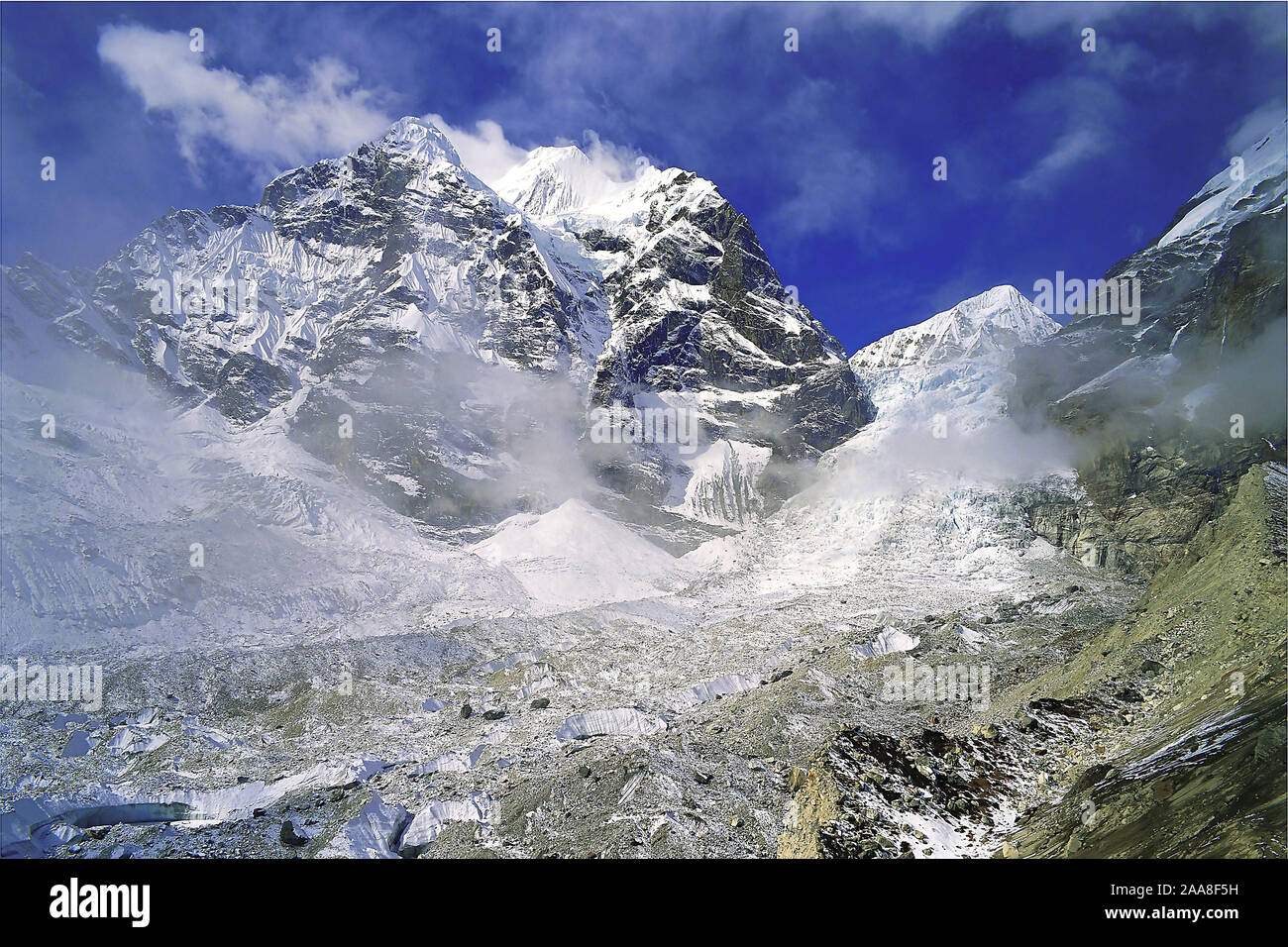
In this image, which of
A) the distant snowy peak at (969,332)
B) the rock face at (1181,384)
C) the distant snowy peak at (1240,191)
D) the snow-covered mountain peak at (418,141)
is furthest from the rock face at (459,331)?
the distant snowy peak at (1240,191)

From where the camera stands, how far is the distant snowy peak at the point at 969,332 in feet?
512

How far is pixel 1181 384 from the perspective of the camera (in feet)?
227

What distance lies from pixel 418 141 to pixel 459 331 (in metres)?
73.4

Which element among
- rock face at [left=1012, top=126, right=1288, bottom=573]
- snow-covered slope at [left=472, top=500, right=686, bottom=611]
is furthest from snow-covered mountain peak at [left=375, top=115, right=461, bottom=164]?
rock face at [left=1012, top=126, right=1288, bottom=573]

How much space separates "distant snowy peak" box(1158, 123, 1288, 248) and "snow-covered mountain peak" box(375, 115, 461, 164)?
15200cm

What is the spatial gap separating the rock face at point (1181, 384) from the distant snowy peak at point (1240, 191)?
9.3 inches

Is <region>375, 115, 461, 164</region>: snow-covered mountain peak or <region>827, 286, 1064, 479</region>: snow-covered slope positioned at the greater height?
<region>375, 115, 461, 164</region>: snow-covered mountain peak

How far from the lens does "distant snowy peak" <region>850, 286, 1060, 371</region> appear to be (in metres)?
156

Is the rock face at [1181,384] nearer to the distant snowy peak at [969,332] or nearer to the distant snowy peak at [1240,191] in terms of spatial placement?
the distant snowy peak at [1240,191]

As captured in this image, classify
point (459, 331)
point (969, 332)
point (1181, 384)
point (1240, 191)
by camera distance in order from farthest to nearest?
point (969, 332) < point (459, 331) < point (1240, 191) < point (1181, 384)

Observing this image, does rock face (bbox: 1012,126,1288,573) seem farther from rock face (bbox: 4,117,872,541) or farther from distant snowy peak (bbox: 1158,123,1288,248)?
rock face (bbox: 4,117,872,541)

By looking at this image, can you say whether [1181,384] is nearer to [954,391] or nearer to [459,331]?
[954,391]

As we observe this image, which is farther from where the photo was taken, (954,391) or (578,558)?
(954,391)

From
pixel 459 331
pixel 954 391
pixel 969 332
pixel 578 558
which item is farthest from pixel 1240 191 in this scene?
pixel 459 331
